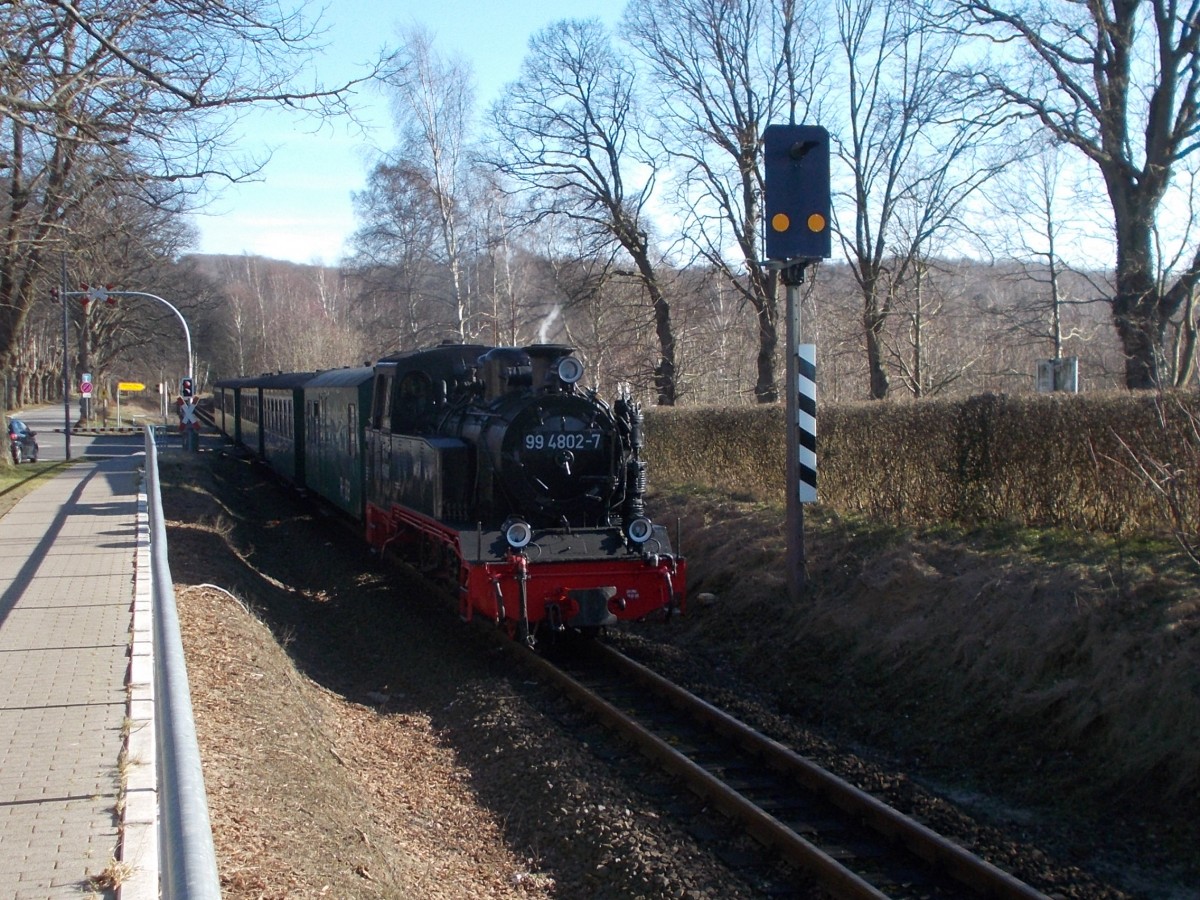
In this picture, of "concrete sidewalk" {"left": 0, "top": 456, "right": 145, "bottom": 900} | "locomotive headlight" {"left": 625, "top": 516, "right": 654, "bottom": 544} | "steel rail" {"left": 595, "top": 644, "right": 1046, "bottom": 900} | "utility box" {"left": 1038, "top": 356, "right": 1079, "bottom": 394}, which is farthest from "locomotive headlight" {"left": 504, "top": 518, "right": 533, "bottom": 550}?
"utility box" {"left": 1038, "top": 356, "right": 1079, "bottom": 394}

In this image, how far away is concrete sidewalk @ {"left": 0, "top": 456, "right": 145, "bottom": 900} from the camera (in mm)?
4570

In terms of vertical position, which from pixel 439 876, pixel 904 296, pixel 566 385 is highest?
pixel 904 296

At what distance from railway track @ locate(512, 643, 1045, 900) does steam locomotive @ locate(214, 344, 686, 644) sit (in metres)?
0.92

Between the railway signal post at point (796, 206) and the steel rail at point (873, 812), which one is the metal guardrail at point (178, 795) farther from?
the railway signal post at point (796, 206)

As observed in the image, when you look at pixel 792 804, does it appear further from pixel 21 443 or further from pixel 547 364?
pixel 21 443

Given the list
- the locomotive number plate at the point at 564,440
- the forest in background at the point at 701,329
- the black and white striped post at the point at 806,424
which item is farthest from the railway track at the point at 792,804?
the forest in background at the point at 701,329

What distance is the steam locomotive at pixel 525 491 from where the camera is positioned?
9.72m

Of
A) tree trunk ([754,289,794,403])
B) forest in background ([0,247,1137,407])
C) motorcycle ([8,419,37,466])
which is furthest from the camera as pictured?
motorcycle ([8,419,37,466])

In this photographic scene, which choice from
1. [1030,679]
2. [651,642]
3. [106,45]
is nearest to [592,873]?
[1030,679]

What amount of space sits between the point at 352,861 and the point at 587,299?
22657mm

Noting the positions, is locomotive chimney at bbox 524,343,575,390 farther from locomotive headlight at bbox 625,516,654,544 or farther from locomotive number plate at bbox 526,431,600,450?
locomotive headlight at bbox 625,516,654,544

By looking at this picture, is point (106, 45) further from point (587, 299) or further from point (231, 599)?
point (587, 299)

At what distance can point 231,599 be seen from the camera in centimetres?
1070

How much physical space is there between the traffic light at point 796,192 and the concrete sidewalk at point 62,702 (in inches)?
271
